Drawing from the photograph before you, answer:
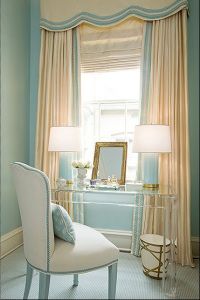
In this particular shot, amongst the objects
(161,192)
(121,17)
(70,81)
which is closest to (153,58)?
(121,17)

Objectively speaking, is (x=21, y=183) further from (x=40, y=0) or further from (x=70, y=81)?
(x=40, y=0)

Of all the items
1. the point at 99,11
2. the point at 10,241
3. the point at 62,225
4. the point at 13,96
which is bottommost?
the point at 10,241

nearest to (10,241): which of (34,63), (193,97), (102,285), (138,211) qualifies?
(102,285)

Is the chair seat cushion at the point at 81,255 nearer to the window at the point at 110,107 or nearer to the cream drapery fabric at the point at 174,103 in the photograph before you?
the cream drapery fabric at the point at 174,103

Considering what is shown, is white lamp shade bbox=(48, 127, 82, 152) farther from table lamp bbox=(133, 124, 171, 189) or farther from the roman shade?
the roman shade

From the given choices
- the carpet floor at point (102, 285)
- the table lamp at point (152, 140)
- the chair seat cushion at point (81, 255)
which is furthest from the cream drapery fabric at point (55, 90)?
the chair seat cushion at point (81, 255)

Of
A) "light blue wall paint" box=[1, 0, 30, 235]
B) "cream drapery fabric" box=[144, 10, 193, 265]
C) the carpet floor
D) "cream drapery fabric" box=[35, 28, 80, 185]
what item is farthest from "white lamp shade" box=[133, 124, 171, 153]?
"light blue wall paint" box=[1, 0, 30, 235]

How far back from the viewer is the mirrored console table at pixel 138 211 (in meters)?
2.04

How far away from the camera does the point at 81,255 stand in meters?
1.49

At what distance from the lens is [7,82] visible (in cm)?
263

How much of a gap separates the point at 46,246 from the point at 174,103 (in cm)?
174

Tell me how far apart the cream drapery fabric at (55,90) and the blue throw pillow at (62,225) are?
1239mm

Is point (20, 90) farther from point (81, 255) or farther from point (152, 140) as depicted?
point (81, 255)

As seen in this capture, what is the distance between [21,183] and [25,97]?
1597 mm
